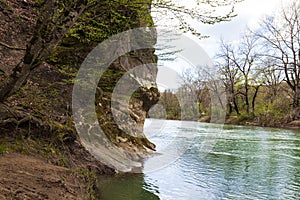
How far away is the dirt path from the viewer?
3.42 meters

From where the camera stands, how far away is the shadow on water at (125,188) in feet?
18.4

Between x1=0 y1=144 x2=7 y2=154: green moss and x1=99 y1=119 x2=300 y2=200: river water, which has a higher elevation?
x1=0 y1=144 x2=7 y2=154: green moss

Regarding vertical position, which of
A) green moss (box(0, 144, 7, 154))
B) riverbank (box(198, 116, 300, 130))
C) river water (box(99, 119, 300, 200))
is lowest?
river water (box(99, 119, 300, 200))

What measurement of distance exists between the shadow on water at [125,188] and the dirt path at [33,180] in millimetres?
941

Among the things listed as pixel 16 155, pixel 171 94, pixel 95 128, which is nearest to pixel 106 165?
pixel 95 128

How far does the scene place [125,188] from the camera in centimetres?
619

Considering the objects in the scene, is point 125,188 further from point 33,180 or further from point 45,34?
point 45,34

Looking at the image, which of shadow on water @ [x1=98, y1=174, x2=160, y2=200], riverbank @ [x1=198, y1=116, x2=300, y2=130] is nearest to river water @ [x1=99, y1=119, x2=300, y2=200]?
shadow on water @ [x1=98, y1=174, x2=160, y2=200]

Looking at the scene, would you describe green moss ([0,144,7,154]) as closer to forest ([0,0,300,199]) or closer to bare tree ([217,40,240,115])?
forest ([0,0,300,199])

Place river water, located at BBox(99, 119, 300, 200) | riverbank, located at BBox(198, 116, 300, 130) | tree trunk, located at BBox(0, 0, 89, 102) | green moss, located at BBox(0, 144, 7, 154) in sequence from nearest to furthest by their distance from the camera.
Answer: tree trunk, located at BBox(0, 0, 89, 102)
green moss, located at BBox(0, 144, 7, 154)
river water, located at BBox(99, 119, 300, 200)
riverbank, located at BBox(198, 116, 300, 130)

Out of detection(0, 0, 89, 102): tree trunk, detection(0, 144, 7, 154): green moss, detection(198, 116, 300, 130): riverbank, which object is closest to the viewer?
detection(0, 0, 89, 102): tree trunk

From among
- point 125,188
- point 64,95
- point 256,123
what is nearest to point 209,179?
point 125,188

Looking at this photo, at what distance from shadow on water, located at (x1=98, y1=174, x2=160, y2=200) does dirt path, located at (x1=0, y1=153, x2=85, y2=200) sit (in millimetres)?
941

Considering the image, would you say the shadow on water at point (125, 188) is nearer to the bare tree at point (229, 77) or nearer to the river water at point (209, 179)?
the river water at point (209, 179)
